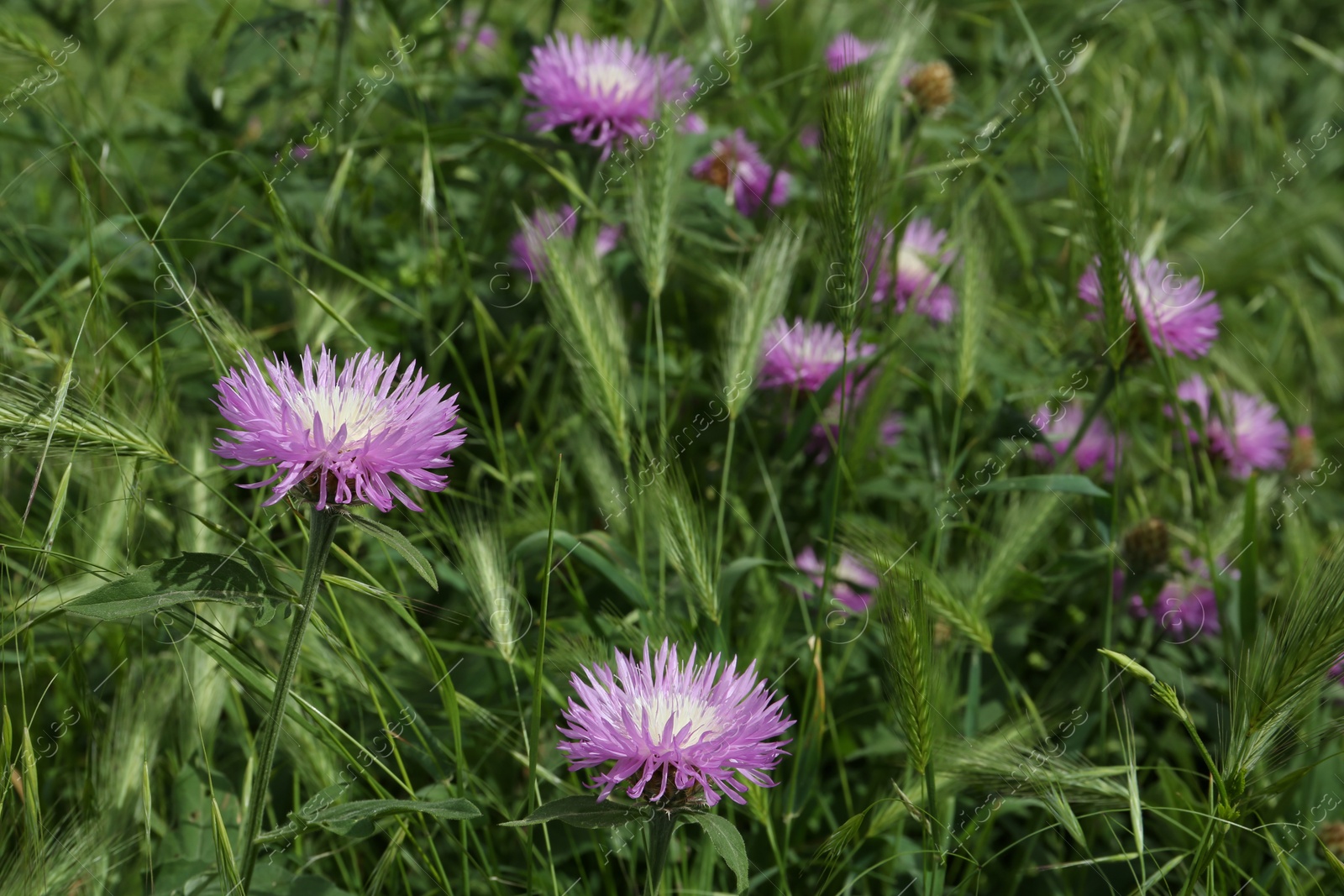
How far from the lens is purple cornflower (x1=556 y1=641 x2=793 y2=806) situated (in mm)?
1015

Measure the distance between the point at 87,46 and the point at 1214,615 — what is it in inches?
99.7

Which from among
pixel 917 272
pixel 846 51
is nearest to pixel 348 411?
pixel 846 51

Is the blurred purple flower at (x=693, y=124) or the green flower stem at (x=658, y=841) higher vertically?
the blurred purple flower at (x=693, y=124)

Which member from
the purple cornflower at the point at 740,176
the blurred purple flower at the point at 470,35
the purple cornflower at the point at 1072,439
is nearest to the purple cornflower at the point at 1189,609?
the purple cornflower at the point at 1072,439

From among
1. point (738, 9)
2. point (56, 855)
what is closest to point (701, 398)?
point (738, 9)

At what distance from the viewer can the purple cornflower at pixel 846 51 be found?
1.99 meters

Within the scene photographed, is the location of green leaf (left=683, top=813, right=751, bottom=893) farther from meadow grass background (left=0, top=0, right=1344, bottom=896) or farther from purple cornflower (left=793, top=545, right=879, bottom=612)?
purple cornflower (left=793, top=545, right=879, bottom=612)

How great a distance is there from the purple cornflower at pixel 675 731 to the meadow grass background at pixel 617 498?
5.2 inches

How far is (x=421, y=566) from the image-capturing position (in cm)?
98

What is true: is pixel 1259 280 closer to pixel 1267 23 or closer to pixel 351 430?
pixel 1267 23

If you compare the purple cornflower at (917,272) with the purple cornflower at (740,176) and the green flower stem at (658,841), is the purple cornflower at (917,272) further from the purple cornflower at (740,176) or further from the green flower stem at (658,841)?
the green flower stem at (658,841)

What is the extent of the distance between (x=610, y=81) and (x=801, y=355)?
23.3 inches

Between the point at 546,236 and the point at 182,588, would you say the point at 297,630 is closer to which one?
the point at 182,588

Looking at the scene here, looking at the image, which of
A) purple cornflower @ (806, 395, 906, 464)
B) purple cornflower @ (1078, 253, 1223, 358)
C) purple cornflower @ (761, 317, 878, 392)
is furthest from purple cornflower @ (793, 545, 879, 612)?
purple cornflower @ (1078, 253, 1223, 358)
